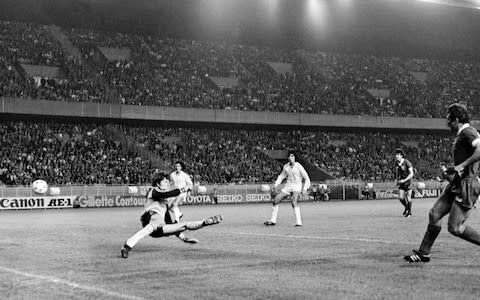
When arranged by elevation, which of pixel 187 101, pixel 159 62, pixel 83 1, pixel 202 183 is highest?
pixel 83 1

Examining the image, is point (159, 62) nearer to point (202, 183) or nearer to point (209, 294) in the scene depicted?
point (202, 183)

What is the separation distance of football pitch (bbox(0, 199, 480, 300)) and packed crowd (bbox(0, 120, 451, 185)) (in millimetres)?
32108

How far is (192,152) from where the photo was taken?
2221 inches

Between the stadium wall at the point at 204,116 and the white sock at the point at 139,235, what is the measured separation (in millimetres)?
41418

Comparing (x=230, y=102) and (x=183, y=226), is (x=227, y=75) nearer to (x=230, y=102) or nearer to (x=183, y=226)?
(x=230, y=102)

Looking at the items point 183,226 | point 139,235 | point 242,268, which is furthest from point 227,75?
point 242,268

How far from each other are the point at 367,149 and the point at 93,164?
92.2ft

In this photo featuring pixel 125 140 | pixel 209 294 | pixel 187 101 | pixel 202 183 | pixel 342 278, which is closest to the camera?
pixel 209 294

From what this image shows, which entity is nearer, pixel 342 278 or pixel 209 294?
pixel 209 294

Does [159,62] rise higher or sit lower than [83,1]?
lower

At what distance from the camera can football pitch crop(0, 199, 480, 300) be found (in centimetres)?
774

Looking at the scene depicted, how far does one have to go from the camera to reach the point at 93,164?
49.3 m

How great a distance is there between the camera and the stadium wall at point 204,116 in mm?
52000

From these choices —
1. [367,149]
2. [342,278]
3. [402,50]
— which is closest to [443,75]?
[402,50]
